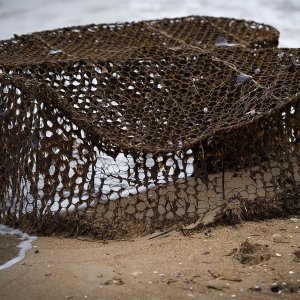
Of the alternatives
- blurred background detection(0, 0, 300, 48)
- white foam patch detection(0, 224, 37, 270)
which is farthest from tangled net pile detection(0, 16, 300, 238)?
blurred background detection(0, 0, 300, 48)

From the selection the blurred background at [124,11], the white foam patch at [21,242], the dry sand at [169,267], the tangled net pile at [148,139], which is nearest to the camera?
the dry sand at [169,267]

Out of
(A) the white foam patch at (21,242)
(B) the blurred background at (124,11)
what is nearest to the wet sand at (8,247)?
(A) the white foam patch at (21,242)

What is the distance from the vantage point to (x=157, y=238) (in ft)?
11.1

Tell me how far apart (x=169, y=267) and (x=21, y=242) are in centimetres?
76

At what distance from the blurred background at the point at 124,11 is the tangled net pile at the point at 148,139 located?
4.02 meters

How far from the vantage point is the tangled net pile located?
3.50m

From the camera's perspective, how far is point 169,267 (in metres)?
3.03

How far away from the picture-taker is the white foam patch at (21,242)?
323 cm

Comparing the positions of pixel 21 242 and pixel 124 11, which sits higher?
pixel 124 11

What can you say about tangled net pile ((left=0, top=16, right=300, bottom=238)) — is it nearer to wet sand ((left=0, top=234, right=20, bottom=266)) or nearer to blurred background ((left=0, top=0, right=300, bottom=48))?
wet sand ((left=0, top=234, right=20, bottom=266))

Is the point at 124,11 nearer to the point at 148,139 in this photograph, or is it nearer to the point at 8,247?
the point at 148,139

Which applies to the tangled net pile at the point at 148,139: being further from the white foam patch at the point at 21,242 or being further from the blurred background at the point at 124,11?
the blurred background at the point at 124,11

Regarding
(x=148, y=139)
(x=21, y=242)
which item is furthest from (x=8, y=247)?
(x=148, y=139)

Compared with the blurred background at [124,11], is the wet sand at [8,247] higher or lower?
lower
